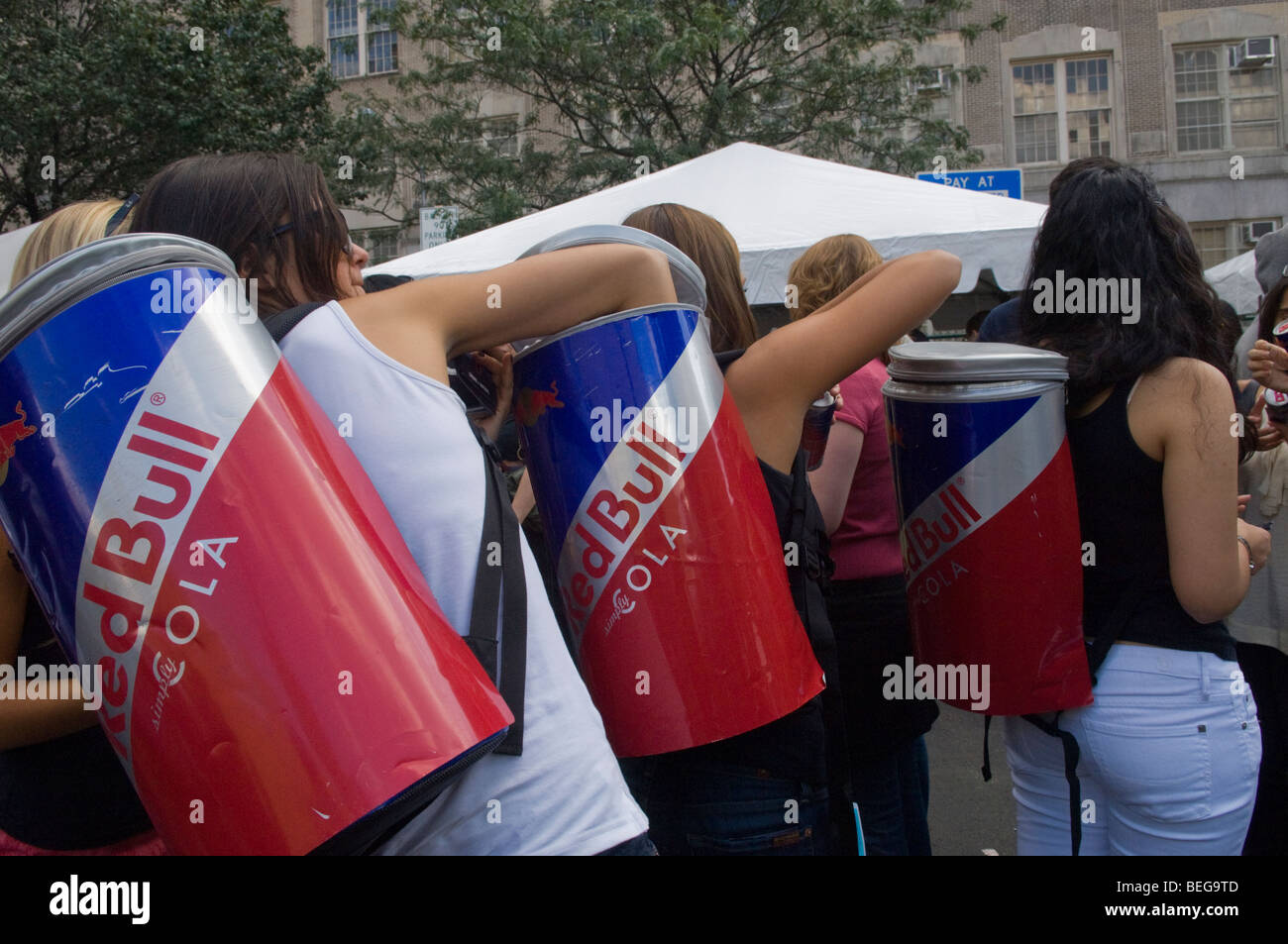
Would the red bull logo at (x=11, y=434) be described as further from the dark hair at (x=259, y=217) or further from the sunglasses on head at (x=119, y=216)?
the sunglasses on head at (x=119, y=216)

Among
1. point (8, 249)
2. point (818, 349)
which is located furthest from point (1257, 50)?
point (818, 349)

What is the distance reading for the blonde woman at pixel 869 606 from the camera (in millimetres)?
2295

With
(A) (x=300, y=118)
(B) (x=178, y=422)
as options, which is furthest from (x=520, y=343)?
(A) (x=300, y=118)

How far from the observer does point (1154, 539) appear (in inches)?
66.9

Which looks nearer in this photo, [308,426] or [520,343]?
[308,426]

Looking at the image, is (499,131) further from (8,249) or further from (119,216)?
(119,216)

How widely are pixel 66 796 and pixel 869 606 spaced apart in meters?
1.69

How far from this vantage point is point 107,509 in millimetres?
942

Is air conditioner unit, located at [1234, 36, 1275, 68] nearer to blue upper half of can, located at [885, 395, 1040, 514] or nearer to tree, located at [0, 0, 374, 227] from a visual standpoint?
tree, located at [0, 0, 374, 227]

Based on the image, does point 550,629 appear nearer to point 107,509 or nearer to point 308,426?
point 308,426

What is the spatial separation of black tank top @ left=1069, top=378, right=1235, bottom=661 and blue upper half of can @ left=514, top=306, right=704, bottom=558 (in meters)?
0.83

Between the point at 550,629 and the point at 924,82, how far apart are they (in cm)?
1337

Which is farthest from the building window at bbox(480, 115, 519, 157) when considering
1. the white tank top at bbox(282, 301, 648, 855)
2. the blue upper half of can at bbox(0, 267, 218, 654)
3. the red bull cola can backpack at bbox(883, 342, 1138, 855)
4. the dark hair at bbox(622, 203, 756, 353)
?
the blue upper half of can at bbox(0, 267, 218, 654)

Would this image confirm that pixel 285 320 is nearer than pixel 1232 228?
Yes
